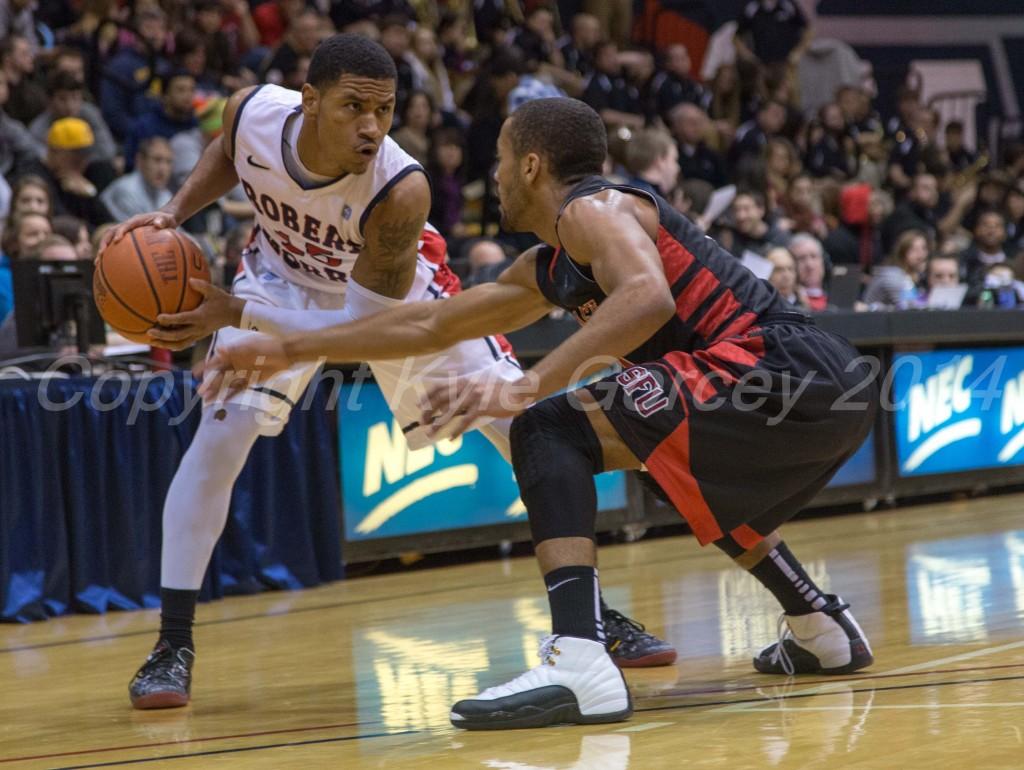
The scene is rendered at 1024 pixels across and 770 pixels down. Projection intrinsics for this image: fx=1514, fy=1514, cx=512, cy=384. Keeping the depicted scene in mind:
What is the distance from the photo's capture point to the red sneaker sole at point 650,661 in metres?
4.52

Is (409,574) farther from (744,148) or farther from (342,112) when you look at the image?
Answer: (744,148)

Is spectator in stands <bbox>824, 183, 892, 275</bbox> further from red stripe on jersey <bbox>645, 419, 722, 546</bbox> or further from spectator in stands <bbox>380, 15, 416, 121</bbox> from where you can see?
red stripe on jersey <bbox>645, 419, 722, 546</bbox>

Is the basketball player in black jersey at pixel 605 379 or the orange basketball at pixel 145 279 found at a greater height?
the orange basketball at pixel 145 279

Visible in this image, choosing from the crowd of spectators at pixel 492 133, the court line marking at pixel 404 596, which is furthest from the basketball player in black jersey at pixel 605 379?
the crowd of spectators at pixel 492 133

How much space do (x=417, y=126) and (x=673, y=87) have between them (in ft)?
12.7

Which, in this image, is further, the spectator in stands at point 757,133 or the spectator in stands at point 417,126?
the spectator in stands at point 757,133

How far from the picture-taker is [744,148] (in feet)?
44.9

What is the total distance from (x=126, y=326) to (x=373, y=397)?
3080 mm

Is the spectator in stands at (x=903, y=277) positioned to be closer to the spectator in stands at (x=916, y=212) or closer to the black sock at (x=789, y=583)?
the spectator in stands at (x=916, y=212)

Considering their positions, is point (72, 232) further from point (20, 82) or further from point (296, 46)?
point (296, 46)

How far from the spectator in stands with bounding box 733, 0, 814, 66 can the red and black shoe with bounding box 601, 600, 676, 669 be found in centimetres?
1247

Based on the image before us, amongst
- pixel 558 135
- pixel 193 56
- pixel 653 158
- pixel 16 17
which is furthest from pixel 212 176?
pixel 16 17

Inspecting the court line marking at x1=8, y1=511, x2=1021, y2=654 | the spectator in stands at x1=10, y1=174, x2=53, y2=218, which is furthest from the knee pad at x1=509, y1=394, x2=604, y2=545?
the spectator in stands at x1=10, y1=174, x2=53, y2=218

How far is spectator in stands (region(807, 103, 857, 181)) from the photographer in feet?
47.1
